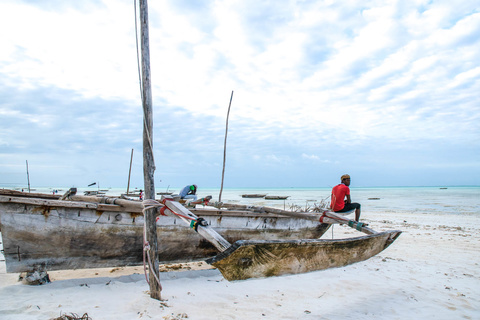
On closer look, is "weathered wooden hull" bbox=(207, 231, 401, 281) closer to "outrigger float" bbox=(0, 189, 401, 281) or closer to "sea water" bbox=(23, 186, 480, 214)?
"outrigger float" bbox=(0, 189, 401, 281)

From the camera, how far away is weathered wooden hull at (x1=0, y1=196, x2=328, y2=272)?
443 centimetres

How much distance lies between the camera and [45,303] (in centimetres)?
405

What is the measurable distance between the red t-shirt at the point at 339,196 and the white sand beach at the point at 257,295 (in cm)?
182

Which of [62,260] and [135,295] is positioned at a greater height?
Result: [62,260]

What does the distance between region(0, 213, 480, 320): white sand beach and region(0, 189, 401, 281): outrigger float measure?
449 mm

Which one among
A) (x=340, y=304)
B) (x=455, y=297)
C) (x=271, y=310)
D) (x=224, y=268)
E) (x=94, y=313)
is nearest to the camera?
(x=224, y=268)

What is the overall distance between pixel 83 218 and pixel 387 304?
5209mm

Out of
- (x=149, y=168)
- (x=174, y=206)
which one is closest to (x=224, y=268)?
(x=174, y=206)

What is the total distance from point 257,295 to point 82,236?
3135 mm

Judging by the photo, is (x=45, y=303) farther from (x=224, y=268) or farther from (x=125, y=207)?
(x=224, y=268)

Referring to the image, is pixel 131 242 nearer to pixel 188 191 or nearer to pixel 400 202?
pixel 188 191

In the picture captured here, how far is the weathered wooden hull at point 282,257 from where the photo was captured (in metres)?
3.01

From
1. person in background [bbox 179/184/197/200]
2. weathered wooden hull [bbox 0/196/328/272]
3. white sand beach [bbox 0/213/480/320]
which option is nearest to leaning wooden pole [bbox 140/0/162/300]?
white sand beach [bbox 0/213/480/320]

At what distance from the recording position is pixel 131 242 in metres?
5.27
